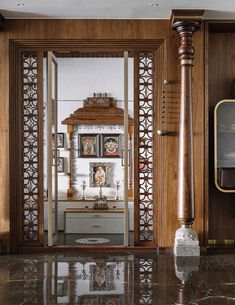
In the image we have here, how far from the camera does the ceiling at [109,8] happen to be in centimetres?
479

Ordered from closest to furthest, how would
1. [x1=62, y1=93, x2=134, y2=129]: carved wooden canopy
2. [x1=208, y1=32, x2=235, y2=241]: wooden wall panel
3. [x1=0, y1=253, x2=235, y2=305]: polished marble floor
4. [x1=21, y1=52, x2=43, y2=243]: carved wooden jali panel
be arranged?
[x1=0, y1=253, x2=235, y2=305]: polished marble floor → [x1=21, y1=52, x2=43, y2=243]: carved wooden jali panel → [x1=208, y1=32, x2=235, y2=241]: wooden wall panel → [x1=62, y1=93, x2=134, y2=129]: carved wooden canopy

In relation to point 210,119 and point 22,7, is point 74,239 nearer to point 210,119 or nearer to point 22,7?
point 210,119

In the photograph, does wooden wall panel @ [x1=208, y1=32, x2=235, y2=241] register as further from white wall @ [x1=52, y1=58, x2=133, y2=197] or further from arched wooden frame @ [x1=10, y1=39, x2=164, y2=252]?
white wall @ [x1=52, y1=58, x2=133, y2=197]

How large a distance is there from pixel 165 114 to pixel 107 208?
331cm

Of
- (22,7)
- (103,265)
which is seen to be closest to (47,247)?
(103,265)

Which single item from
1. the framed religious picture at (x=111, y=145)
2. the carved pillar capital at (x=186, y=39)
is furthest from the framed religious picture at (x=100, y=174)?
the carved pillar capital at (x=186, y=39)

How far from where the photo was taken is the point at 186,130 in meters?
5.05

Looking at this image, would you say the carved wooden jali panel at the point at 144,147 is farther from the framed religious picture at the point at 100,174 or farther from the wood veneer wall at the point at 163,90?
the framed religious picture at the point at 100,174

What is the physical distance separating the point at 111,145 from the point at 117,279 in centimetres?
484

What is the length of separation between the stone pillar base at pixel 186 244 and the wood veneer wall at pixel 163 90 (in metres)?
0.29

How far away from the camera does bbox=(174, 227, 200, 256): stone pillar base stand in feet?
16.3

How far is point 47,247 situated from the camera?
18.0ft

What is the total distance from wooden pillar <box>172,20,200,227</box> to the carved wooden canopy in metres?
3.56

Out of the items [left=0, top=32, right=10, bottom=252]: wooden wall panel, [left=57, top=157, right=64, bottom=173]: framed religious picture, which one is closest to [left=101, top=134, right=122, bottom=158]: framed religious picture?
[left=57, top=157, right=64, bottom=173]: framed religious picture
